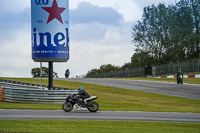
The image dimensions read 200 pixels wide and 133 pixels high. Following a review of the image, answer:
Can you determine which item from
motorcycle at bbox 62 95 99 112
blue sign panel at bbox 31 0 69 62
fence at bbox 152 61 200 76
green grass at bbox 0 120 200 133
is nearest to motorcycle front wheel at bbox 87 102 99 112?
motorcycle at bbox 62 95 99 112

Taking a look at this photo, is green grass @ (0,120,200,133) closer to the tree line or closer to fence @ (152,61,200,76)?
fence @ (152,61,200,76)

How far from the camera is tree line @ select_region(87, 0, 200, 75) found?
9450 cm

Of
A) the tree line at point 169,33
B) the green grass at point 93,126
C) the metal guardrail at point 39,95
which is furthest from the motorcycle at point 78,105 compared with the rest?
the tree line at point 169,33

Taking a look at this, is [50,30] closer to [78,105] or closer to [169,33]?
[78,105]

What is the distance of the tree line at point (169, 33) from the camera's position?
9450cm

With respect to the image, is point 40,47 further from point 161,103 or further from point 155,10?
point 155,10

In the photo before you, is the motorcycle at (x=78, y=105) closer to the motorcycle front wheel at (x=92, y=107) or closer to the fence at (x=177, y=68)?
the motorcycle front wheel at (x=92, y=107)

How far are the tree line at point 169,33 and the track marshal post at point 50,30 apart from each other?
213 feet

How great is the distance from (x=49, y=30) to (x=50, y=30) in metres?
0.07

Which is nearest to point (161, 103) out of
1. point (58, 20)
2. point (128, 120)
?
point (58, 20)

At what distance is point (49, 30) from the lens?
30.1 meters

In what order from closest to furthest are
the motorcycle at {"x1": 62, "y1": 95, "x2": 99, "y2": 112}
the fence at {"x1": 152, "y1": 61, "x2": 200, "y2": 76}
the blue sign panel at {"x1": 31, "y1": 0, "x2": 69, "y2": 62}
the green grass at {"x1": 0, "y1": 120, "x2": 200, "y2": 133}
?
1. the green grass at {"x1": 0, "y1": 120, "x2": 200, "y2": 133}
2. the motorcycle at {"x1": 62, "y1": 95, "x2": 99, "y2": 112}
3. the blue sign panel at {"x1": 31, "y1": 0, "x2": 69, "y2": 62}
4. the fence at {"x1": 152, "y1": 61, "x2": 200, "y2": 76}

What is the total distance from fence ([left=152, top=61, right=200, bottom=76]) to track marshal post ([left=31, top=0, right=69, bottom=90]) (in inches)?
1700

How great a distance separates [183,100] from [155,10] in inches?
2584
